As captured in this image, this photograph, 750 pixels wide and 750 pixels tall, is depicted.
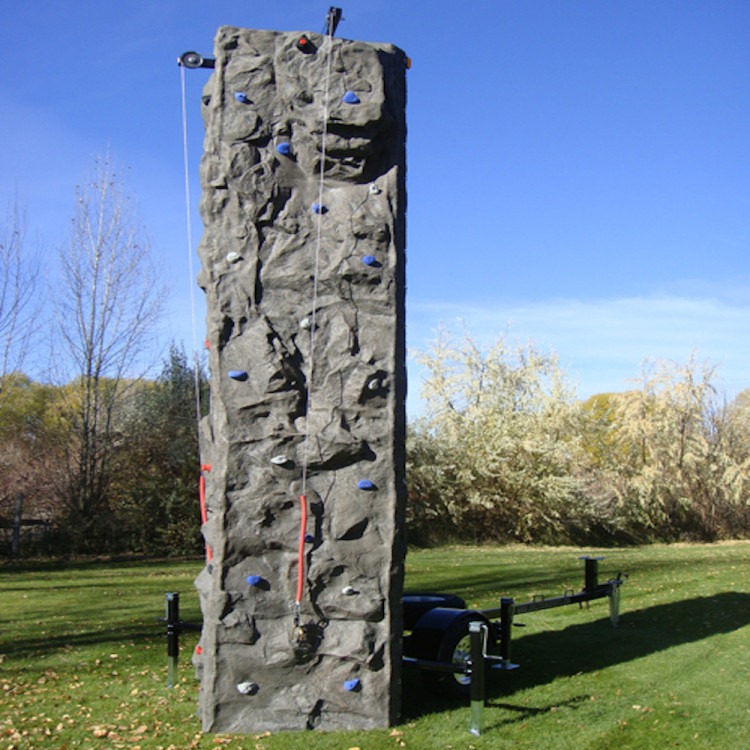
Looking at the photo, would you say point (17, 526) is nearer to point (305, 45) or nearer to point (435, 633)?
point (435, 633)

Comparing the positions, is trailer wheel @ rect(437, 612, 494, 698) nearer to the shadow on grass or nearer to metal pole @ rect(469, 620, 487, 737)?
the shadow on grass

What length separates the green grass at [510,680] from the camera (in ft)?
17.7

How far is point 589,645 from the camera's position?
310 inches

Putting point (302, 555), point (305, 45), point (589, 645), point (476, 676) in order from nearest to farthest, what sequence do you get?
point (476, 676), point (302, 555), point (305, 45), point (589, 645)

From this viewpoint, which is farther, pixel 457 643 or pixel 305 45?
pixel 457 643

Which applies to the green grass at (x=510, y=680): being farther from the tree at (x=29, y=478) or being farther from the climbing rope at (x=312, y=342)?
the tree at (x=29, y=478)

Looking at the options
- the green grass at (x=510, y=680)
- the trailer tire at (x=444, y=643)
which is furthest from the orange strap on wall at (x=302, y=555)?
the trailer tire at (x=444, y=643)

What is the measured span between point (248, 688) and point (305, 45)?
14.8ft

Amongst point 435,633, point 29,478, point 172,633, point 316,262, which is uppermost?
point 316,262

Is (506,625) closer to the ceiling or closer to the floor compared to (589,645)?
closer to the ceiling

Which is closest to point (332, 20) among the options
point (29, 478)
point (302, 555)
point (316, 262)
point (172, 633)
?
point (316, 262)

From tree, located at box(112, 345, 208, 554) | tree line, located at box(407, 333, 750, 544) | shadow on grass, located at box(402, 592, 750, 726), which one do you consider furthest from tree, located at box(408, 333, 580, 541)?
shadow on grass, located at box(402, 592, 750, 726)

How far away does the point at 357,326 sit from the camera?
19.1 feet

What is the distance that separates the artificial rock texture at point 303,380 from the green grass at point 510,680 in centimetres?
48
